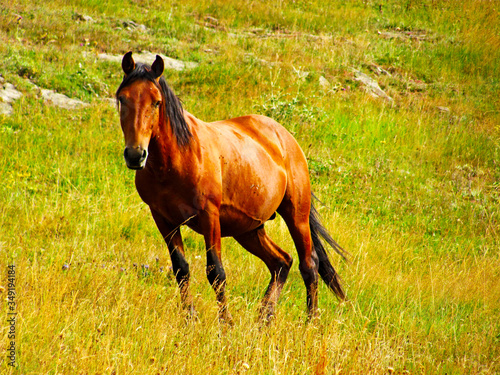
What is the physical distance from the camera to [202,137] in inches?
169

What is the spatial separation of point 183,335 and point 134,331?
0.35 m

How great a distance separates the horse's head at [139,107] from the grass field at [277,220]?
45.3 inches

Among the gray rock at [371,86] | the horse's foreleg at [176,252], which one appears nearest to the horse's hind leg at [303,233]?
the horse's foreleg at [176,252]

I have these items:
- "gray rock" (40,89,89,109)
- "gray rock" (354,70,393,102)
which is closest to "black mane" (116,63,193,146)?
"gray rock" (40,89,89,109)

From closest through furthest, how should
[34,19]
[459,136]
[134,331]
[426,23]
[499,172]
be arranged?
[134,331] < [499,172] < [459,136] < [34,19] < [426,23]

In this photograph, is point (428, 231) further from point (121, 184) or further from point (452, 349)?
point (121, 184)

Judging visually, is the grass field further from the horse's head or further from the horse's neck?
the horse's head

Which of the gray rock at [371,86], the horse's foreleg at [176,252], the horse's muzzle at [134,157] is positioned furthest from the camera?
the gray rock at [371,86]

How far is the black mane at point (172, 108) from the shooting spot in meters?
3.74

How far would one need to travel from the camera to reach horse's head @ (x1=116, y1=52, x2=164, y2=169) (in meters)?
3.48

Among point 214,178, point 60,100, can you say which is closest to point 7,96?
point 60,100

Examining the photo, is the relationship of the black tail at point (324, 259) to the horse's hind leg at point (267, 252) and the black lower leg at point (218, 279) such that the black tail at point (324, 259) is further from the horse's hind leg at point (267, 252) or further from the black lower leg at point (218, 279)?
the black lower leg at point (218, 279)

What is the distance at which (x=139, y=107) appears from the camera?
3.59 m

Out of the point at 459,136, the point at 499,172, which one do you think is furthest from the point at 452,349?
the point at 459,136
